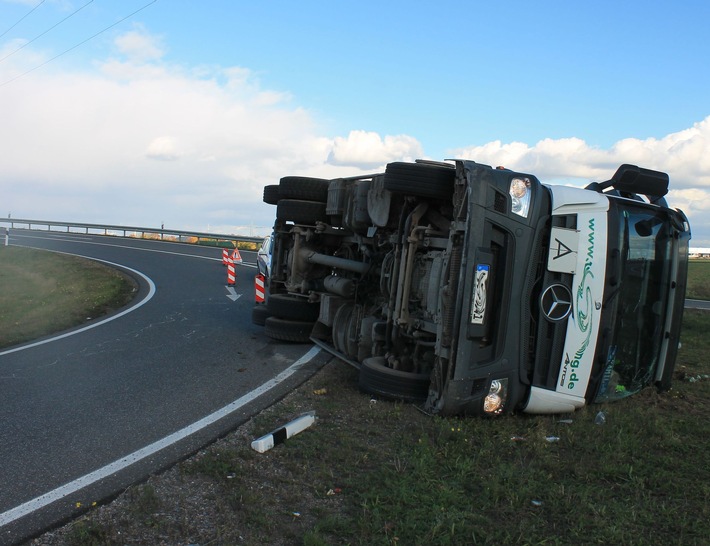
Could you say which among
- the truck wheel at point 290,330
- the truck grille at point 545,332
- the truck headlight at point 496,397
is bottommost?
the truck wheel at point 290,330

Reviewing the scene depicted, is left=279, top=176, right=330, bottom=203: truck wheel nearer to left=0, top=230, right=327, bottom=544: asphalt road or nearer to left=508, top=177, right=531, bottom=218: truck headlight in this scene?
left=0, top=230, right=327, bottom=544: asphalt road

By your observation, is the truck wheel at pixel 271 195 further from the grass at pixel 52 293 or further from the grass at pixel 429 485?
the grass at pixel 429 485

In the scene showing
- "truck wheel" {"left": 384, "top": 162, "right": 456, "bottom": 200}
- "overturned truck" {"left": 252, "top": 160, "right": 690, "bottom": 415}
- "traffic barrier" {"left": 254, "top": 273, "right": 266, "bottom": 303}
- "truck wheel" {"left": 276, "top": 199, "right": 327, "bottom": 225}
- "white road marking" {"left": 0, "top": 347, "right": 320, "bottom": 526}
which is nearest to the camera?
"white road marking" {"left": 0, "top": 347, "right": 320, "bottom": 526}

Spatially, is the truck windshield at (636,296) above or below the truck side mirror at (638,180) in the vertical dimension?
below

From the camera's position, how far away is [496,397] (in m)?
5.53

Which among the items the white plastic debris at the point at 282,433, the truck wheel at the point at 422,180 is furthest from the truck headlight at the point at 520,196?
the white plastic debris at the point at 282,433

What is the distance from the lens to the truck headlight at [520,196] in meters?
5.59

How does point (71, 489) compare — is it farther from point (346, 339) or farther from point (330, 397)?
point (346, 339)

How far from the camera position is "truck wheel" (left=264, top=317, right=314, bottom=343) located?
30.7 ft

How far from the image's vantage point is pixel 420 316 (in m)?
6.42

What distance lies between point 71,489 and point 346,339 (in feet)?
14.4

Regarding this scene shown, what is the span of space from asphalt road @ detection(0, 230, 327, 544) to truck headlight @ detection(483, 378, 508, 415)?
6.54 feet

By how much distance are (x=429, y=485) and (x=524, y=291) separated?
6.68ft

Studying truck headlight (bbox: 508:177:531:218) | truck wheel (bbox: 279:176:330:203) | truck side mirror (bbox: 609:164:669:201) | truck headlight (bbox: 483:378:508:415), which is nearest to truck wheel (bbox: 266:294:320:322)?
truck wheel (bbox: 279:176:330:203)
